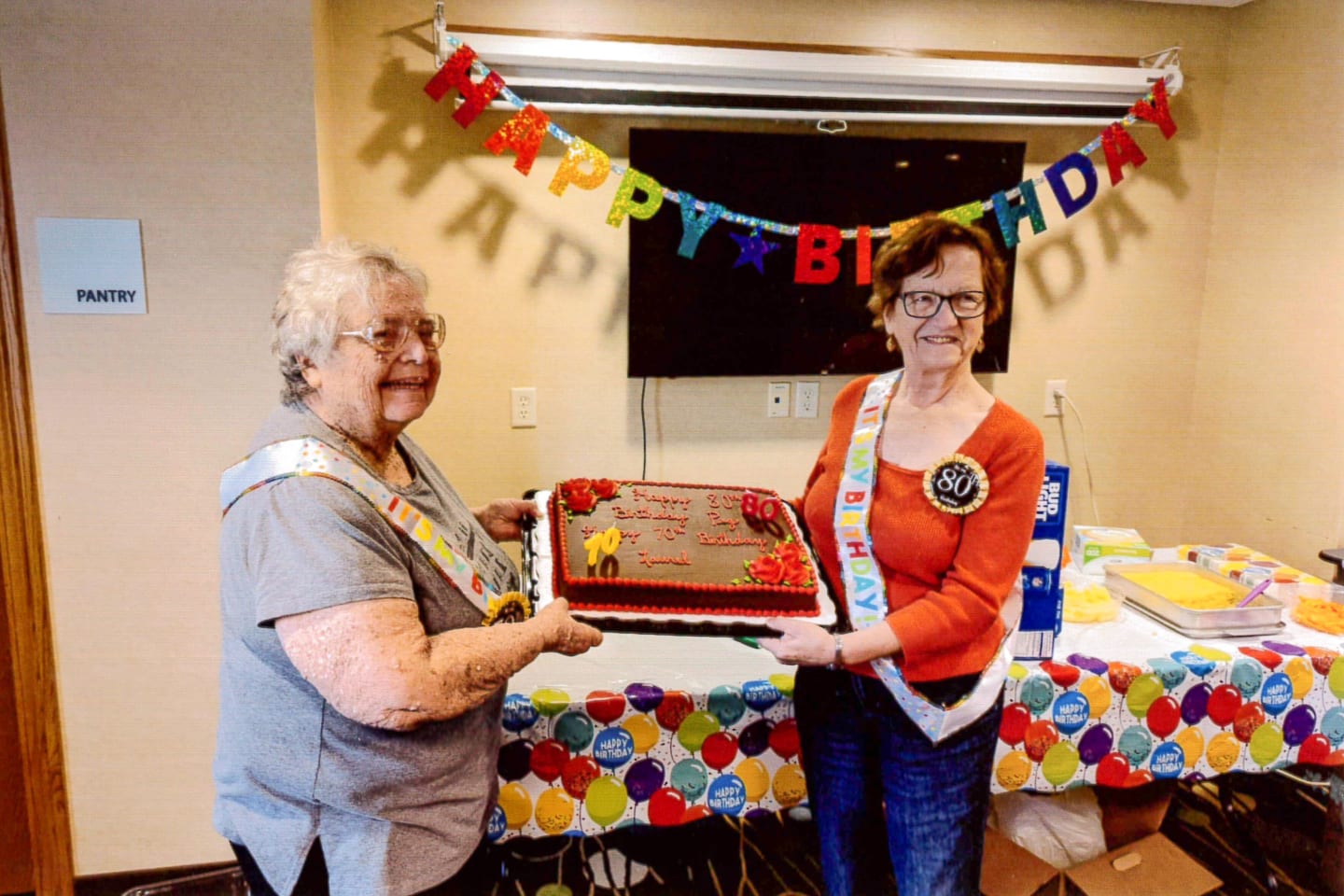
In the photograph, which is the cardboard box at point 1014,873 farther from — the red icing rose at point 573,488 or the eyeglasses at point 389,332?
the eyeglasses at point 389,332

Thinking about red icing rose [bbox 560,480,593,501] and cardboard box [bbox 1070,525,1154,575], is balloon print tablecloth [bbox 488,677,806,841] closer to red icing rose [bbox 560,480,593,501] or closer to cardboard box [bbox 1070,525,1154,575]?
red icing rose [bbox 560,480,593,501]

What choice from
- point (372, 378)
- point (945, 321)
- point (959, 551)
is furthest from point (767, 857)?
point (372, 378)

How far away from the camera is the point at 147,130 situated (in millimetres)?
1871

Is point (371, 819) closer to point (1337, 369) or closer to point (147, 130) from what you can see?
point (147, 130)

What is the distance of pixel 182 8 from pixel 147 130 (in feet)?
0.89

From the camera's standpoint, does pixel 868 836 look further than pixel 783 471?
No

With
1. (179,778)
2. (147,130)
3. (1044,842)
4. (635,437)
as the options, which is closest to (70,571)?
(179,778)

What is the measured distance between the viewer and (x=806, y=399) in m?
2.73

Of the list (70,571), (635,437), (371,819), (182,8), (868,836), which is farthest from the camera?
(635,437)

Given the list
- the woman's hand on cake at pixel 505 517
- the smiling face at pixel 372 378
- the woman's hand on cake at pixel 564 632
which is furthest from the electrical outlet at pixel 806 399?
the smiling face at pixel 372 378

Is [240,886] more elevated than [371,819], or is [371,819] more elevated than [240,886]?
[371,819]

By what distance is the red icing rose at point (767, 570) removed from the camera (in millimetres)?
1472

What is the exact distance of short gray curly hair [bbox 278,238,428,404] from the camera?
117 cm

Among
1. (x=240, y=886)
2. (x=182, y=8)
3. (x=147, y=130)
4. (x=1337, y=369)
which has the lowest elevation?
(x=240, y=886)
